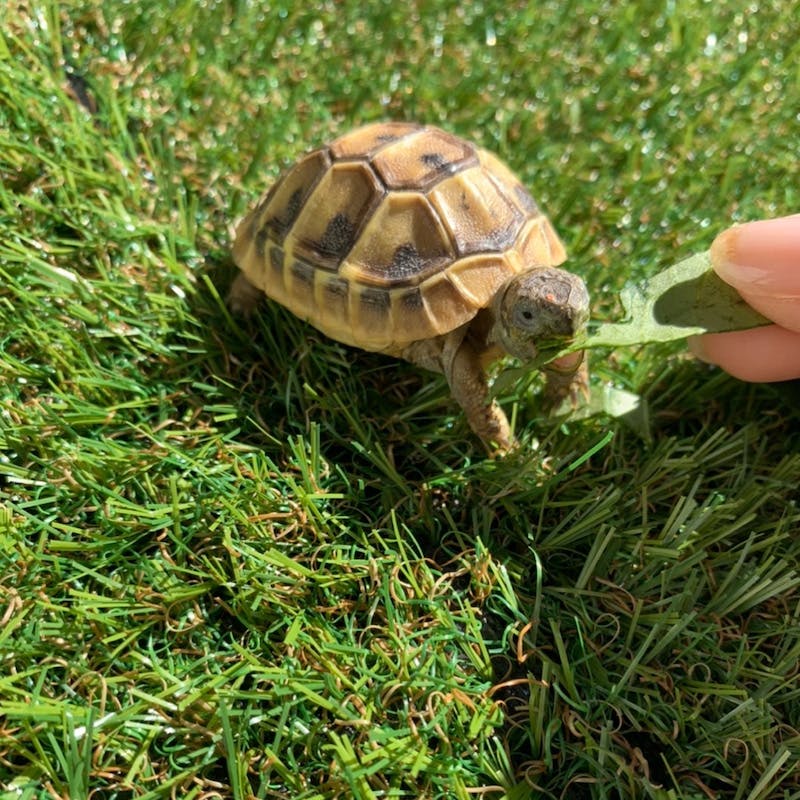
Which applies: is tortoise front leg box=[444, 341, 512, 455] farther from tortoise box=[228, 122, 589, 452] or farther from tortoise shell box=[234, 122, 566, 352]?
tortoise shell box=[234, 122, 566, 352]

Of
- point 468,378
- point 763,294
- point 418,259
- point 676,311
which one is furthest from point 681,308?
point 418,259

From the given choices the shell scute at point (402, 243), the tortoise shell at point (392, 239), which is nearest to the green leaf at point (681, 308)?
the tortoise shell at point (392, 239)

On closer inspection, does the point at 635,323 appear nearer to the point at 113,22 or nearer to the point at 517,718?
the point at 517,718

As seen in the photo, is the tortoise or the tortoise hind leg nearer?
the tortoise

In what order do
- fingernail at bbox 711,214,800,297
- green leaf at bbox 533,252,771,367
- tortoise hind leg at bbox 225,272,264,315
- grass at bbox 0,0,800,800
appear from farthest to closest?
tortoise hind leg at bbox 225,272,264,315, green leaf at bbox 533,252,771,367, fingernail at bbox 711,214,800,297, grass at bbox 0,0,800,800

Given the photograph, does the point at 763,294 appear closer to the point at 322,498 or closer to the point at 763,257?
the point at 763,257

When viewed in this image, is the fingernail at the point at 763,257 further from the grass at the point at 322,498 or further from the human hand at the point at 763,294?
the grass at the point at 322,498

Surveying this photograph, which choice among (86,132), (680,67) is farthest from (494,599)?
(680,67)

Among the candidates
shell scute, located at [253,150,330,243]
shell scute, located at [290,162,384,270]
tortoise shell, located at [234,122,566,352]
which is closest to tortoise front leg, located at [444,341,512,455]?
tortoise shell, located at [234,122,566,352]
